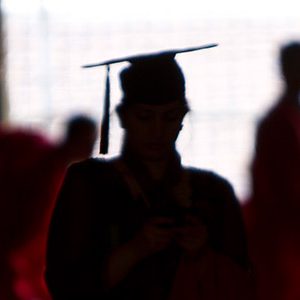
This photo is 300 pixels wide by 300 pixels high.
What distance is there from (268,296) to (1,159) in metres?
0.77

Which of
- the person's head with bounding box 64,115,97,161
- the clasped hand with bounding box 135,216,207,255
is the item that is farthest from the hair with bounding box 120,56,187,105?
the person's head with bounding box 64,115,97,161

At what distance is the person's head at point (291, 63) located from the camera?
2639 millimetres

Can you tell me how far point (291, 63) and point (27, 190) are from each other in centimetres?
73

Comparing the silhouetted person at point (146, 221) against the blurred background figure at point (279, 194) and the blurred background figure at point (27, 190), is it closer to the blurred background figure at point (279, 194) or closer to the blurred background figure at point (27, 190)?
the blurred background figure at point (279, 194)

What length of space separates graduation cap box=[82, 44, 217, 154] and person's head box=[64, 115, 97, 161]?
48.6 inches

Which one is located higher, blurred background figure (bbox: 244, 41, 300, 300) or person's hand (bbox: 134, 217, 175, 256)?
person's hand (bbox: 134, 217, 175, 256)

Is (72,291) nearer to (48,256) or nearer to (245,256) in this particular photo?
(48,256)

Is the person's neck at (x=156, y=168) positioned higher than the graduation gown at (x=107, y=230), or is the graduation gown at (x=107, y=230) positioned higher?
the person's neck at (x=156, y=168)

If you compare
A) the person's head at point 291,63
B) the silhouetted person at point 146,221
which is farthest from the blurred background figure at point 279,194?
the silhouetted person at point 146,221

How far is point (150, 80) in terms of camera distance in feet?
5.11

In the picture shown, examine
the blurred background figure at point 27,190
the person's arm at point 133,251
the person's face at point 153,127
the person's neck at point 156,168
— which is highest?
the person's face at point 153,127

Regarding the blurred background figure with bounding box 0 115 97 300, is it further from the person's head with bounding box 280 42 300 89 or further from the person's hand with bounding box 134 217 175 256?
the person's hand with bounding box 134 217 175 256

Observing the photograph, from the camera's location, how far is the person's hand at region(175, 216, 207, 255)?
59.4 inches

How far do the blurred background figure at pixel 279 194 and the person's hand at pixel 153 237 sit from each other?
3.67 feet
